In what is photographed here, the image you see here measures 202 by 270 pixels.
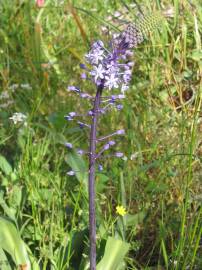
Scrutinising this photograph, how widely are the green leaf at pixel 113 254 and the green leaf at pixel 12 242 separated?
0.28 metres

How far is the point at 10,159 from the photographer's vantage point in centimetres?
272

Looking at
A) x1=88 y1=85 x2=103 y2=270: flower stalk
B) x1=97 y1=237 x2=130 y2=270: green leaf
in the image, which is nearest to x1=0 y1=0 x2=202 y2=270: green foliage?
x1=97 y1=237 x2=130 y2=270: green leaf

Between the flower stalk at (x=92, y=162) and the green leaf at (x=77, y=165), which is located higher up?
the flower stalk at (x=92, y=162)

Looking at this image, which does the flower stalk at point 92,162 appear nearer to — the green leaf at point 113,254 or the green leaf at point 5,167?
the green leaf at point 113,254

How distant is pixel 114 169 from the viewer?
2.53 m

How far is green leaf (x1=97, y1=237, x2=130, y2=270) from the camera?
2.01m

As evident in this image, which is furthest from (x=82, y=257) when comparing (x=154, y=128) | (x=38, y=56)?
(x=38, y=56)

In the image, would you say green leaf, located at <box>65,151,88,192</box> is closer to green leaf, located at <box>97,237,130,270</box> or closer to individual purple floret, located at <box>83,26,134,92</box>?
green leaf, located at <box>97,237,130,270</box>

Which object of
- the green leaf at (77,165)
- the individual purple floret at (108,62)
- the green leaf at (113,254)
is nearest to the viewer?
the individual purple floret at (108,62)

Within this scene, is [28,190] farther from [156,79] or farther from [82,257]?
[156,79]

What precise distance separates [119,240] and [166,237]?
39 centimetres

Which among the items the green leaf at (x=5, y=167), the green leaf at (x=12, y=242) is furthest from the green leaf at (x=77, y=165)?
the green leaf at (x=12, y=242)

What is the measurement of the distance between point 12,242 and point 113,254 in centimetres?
38

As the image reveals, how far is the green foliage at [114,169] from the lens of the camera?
2.08 metres
